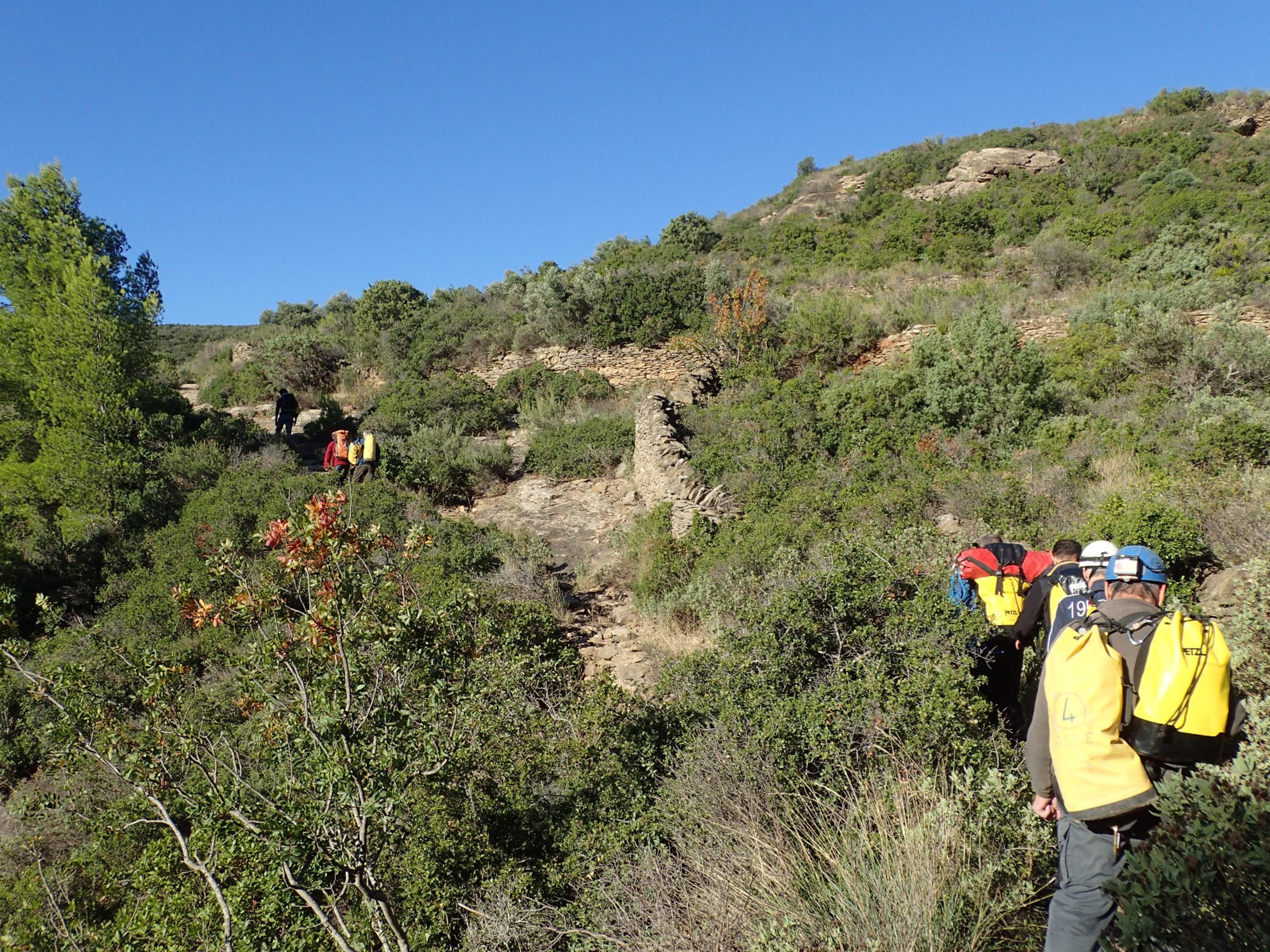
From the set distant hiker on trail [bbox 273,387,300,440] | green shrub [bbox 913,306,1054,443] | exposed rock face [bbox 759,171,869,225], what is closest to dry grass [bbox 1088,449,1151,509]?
green shrub [bbox 913,306,1054,443]

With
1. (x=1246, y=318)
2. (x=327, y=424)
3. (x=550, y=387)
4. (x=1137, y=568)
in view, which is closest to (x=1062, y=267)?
(x=1246, y=318)

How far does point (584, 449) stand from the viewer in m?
12.1

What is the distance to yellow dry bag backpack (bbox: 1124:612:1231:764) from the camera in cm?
217

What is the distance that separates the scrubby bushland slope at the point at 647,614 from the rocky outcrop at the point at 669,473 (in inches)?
12.6

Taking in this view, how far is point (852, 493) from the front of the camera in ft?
25.6

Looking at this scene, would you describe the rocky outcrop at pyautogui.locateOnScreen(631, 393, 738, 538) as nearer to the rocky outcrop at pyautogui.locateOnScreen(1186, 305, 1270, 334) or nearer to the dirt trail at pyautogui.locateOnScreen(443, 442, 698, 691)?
the dirt trail at pyautogui.locateOnScreen(443, 442, 698, 691)

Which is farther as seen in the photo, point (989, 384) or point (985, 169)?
point (985, 169)

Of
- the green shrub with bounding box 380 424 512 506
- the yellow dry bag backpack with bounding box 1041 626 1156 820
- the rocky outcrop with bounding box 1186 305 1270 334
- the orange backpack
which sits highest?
the rocky outcrop with bounding box 1186 305 1270 334

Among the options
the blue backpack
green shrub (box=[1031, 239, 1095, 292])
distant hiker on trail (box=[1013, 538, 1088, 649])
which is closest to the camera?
distant hiker on trail (box=[1013, 538, 1088, 649])

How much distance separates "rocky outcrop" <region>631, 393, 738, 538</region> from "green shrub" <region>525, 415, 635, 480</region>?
1.18 ft

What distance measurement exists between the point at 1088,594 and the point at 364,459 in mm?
10412

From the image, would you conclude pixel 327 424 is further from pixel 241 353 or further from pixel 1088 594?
pixel 1088 594

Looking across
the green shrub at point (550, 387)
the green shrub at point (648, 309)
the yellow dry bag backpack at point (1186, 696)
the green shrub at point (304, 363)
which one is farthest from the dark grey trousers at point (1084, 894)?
the green shrub at point (304, 363)

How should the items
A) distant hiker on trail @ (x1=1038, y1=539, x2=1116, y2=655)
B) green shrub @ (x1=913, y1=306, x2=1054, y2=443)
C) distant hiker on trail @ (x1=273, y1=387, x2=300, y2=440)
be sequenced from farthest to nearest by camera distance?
distant hiker on trail @ (x1=273, y1=387, x2=300, y2=440) → green shrub @ (x1=913, y1=306, x2=1054, y2=443) → distant hiker on trail @ (x1=1038, y1=539, x2=1116, y2=655)
